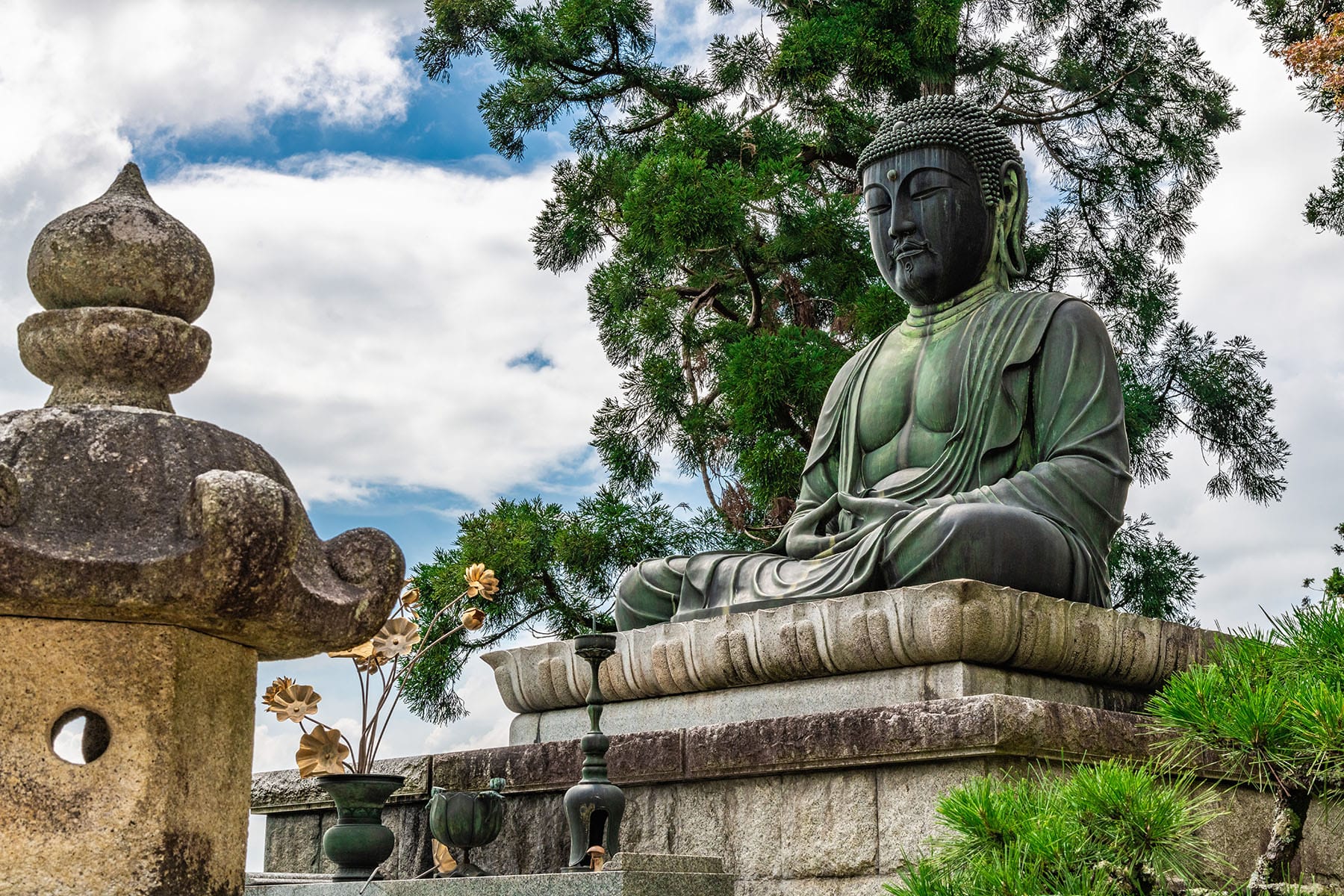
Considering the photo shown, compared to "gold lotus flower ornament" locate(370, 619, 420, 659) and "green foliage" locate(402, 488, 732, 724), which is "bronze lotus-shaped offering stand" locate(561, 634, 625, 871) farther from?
"green foliage" locate(402, 488, 732, 724)

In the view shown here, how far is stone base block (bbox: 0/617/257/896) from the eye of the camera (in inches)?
106

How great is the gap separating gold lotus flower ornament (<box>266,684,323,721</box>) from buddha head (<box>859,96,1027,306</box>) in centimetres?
338

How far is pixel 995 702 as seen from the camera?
186 inches

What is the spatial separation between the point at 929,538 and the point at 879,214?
2114mm

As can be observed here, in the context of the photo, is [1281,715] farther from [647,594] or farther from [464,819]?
[647,594]

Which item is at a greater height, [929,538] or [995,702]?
[929,538]

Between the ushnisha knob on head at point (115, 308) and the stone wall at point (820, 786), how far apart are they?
107 inches

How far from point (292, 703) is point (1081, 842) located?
3261mm

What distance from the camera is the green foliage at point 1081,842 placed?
327cm

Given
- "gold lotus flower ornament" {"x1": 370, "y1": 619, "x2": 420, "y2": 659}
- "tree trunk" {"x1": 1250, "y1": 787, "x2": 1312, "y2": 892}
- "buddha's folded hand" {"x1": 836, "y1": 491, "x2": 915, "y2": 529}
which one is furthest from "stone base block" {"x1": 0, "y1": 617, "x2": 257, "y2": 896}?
"buddha's folded hand" {"x1": 836, "y1": 491, "x2": 915, "y2": 529}

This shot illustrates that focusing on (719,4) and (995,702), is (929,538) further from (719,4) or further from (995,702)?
(719,4)

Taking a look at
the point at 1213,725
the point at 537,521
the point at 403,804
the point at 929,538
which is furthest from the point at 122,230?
the point at 537,521

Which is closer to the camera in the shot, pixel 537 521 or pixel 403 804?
pixel 403 804

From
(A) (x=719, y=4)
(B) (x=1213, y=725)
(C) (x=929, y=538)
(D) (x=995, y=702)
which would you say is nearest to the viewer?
(B) (x=1213, y=725)
